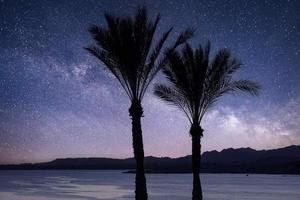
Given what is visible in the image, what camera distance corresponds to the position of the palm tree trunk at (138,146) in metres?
16.9

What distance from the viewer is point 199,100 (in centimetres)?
1919

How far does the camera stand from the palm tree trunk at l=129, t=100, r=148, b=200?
16886 millimetres

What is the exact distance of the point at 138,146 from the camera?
17.0m

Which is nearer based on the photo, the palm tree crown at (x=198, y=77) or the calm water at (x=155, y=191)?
the palm tree crown at (x=198, y=77)

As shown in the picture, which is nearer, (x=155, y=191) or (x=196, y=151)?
(x=196, y=151)

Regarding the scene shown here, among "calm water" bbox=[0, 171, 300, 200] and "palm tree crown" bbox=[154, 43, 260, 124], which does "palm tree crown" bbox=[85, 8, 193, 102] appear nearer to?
"palm tree crown" bbox=[154, 43, 260, 124]

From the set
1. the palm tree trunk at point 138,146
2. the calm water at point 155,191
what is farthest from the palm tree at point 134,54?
the calm water at point 155,191

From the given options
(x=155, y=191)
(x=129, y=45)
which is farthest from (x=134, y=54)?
(x=155, y=191)

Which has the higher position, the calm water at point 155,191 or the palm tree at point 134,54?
the palm tree at point 134,54

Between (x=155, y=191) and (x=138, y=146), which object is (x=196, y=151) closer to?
(x=138, y=146)

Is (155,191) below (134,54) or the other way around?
below

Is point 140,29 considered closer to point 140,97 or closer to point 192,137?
point 140,97

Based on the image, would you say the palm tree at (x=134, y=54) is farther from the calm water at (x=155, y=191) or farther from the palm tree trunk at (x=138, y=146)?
the calm water at (x=155, y=191)

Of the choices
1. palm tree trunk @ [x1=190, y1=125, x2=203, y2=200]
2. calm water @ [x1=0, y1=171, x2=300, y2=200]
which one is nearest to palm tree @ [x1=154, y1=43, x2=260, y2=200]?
palm tree trunk @ [x1=190, y1=125, x2=203, y2=200]
